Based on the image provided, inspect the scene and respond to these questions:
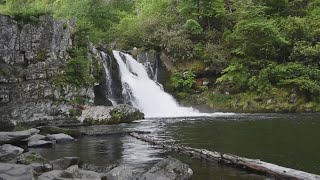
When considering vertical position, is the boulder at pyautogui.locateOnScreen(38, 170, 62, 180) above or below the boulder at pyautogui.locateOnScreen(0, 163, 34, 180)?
below

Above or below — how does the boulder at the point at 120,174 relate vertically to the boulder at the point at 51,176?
below

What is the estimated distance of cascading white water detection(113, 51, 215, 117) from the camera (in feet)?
119

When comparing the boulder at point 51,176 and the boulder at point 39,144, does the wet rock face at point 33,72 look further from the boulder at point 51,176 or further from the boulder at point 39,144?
the boulder at point 51,176

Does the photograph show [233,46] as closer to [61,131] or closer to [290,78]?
[290,78]

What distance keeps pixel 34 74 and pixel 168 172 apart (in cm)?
2293

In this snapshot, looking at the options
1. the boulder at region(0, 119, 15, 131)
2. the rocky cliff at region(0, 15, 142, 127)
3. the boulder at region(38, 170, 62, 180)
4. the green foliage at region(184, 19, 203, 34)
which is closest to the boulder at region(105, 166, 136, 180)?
the boulder at region(38, 170, 62, 180)

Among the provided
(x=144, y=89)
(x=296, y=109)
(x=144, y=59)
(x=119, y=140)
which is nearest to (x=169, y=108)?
(x=144, y=89)

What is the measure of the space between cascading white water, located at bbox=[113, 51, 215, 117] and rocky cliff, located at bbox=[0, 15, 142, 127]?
4.95 metres

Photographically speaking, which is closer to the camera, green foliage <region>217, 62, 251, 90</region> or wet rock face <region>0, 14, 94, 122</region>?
wet rock face <region>0, 14, 94, 122</region>

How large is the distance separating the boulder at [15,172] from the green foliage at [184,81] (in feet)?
98.2

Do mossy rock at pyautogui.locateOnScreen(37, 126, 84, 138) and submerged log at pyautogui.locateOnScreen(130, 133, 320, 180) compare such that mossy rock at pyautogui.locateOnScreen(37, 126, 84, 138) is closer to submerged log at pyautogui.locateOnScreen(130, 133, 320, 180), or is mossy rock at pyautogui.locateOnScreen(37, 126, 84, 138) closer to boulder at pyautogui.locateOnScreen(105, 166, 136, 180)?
submerged log at pyautogui.locateOnScreen(130, 133, 320, 180)

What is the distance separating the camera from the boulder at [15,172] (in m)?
9.61


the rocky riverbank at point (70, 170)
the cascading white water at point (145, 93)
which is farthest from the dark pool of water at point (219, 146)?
the cascading white water at point (145, 93)

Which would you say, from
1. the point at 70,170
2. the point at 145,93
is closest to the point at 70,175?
the point at 70,170
